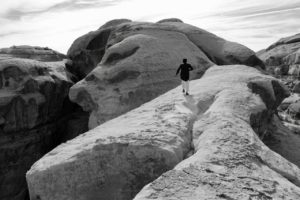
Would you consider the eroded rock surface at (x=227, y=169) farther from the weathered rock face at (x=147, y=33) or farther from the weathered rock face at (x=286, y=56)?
the weathered rock face at (x=286, y=56)

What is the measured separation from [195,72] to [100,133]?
12.2 m

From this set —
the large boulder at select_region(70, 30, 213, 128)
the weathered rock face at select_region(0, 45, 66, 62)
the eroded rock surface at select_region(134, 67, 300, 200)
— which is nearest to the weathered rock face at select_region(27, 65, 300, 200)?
the eroded rock surface at select_region(134, 67, 300, 200)

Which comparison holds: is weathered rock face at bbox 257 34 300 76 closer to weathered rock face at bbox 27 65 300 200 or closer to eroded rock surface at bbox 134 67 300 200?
weathered rock face at bbox 27 65 300 200

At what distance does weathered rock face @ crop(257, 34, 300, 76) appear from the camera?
166ft

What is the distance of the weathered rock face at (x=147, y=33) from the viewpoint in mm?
26609

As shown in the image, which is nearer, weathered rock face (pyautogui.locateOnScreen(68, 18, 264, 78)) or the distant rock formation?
the distant rock formation

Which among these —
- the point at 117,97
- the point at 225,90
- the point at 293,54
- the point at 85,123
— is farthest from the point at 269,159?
the point at 293,54

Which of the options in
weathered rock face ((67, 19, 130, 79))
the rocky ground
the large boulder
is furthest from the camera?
weathered rock face ((67, 19, 130, 79))

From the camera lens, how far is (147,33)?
2570cm

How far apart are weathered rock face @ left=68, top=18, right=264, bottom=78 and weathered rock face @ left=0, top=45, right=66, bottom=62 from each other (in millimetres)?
1703

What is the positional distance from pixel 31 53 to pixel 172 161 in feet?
82.7

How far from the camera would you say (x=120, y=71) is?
2195 centimetres

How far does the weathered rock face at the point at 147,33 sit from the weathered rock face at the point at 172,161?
558 inches

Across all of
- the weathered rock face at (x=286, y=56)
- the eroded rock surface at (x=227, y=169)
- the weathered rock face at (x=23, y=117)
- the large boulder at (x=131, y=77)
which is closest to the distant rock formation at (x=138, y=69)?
the large boulder at (x=131, y=77)
